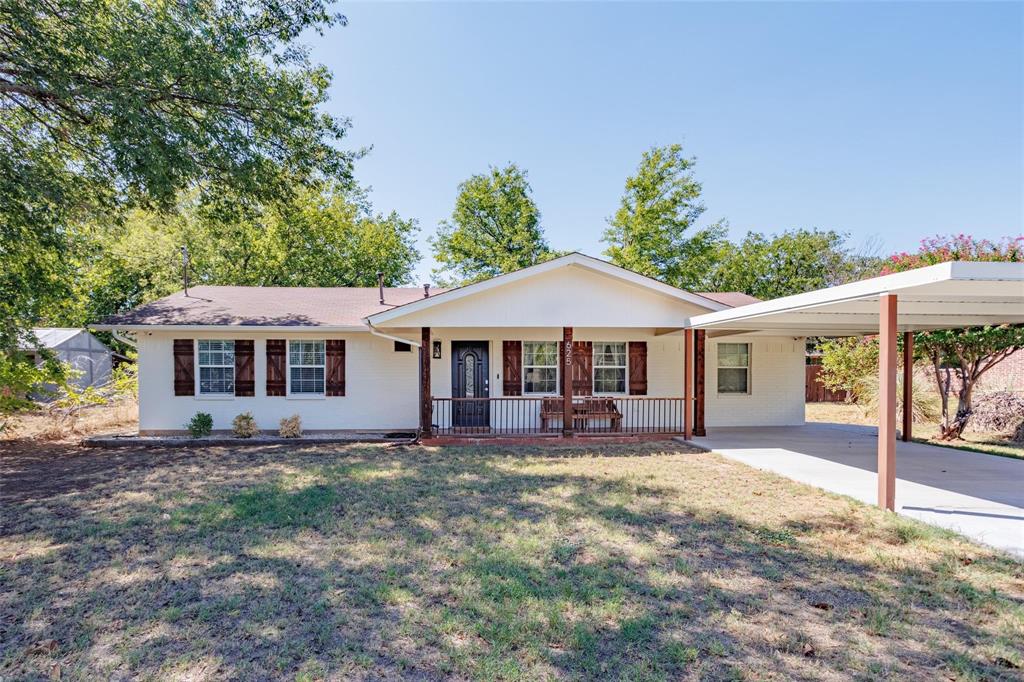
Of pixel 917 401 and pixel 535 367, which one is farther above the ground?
pixel 535 367

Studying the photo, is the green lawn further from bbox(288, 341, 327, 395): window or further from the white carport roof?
bbox(288, 341, 327, 395): window

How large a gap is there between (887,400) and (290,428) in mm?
10760

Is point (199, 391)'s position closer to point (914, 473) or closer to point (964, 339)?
point (914, 473)

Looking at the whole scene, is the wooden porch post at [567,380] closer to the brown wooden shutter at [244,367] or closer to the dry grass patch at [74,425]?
the brown wooden shutter at [244,367]

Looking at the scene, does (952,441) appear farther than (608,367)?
No

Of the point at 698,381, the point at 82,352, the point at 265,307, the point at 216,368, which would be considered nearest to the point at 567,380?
the point at 698,381

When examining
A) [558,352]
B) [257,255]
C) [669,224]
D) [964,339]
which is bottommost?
[558,352]

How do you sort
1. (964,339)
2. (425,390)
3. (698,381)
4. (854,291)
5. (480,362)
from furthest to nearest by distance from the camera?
1. (480,362)
2. (698,381)
3. (425,390)
4. (964,339)
5. (854,291)

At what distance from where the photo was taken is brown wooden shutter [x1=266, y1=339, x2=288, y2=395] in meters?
11.1

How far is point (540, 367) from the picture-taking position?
460 inches

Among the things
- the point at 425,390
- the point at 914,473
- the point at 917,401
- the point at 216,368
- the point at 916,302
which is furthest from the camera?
the point at 917,401

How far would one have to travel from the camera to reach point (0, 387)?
32.4ft

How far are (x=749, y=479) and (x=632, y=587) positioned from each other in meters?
4.22

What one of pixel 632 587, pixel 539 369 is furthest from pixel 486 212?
pixel 632 587
